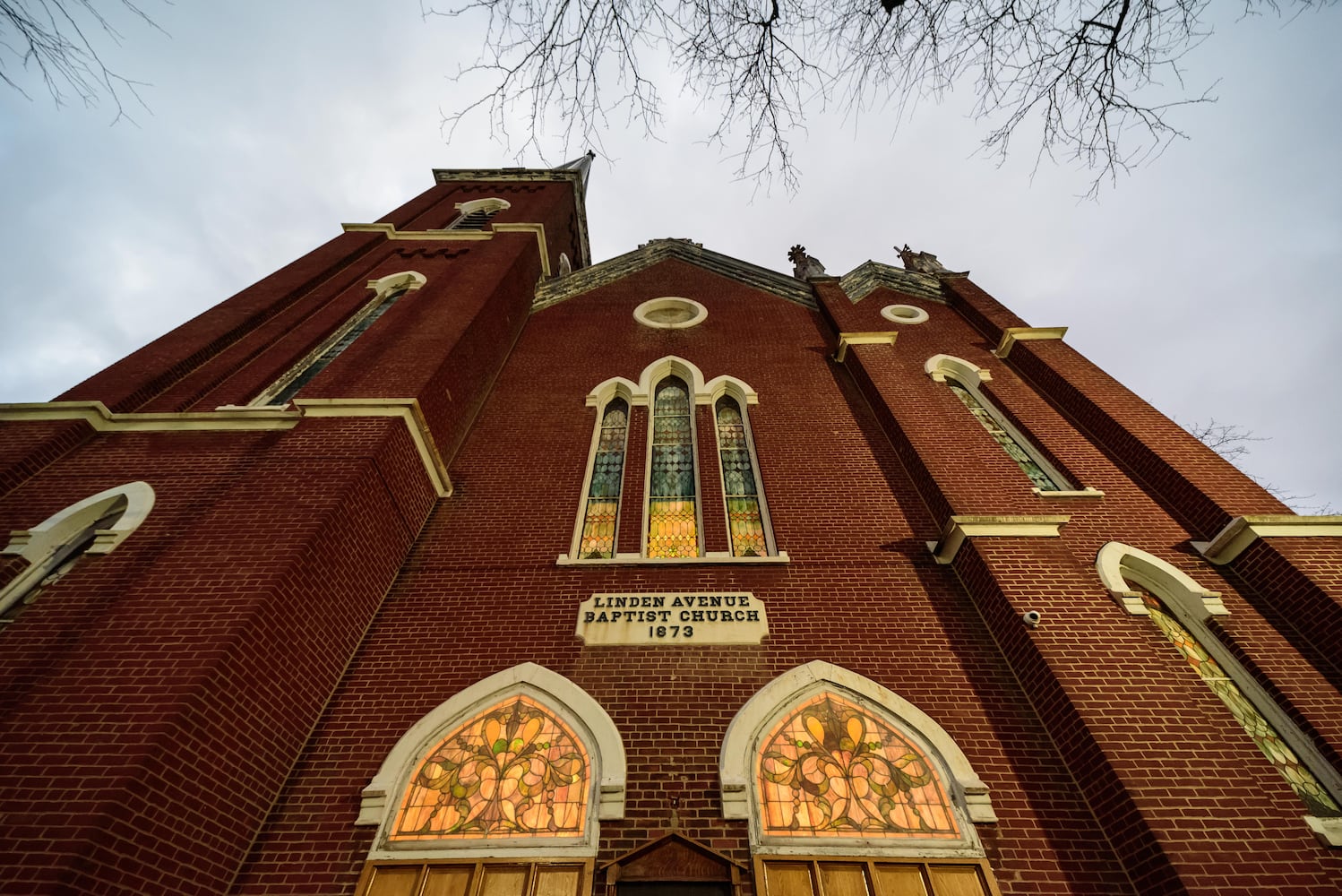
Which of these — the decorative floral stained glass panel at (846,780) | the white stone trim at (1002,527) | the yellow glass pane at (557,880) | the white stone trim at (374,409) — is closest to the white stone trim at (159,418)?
the white stone trim at (374,409)

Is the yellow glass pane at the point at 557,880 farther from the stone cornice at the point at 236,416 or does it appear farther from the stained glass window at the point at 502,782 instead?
the stone cornice at the point at 236,416

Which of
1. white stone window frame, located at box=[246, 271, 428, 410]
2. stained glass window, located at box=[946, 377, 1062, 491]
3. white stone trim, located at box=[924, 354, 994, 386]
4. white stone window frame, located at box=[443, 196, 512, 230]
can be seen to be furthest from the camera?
white stone window frame, located at box=[443, 196, 512, 230]

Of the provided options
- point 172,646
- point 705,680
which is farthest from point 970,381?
point 172,646

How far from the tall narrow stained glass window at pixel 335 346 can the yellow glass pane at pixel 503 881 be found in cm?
652

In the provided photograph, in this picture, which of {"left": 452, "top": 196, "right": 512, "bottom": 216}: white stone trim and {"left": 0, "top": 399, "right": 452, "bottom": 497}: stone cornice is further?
{"left": 452, "top": 196, "right": 512, "bottom": 216}: white stone trim

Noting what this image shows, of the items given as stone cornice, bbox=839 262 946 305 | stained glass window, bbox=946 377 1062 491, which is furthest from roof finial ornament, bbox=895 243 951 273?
stained glass window, bbox=946 377 1062 491

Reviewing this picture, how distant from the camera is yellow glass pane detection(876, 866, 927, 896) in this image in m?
4.03

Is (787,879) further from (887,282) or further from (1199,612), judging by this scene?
(887,282)

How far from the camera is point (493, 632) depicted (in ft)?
18.6

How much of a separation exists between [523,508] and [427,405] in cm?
171

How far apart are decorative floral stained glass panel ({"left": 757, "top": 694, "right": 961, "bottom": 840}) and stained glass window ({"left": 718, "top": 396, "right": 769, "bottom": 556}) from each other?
2.04 meters

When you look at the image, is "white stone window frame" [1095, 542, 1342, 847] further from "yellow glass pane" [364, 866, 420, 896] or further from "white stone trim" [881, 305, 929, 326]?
"yellow glass pane" [364, 866, 420, 896]

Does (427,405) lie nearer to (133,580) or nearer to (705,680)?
(133,580)

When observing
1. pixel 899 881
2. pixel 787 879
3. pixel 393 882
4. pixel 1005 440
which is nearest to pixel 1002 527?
pixel 1005 440
